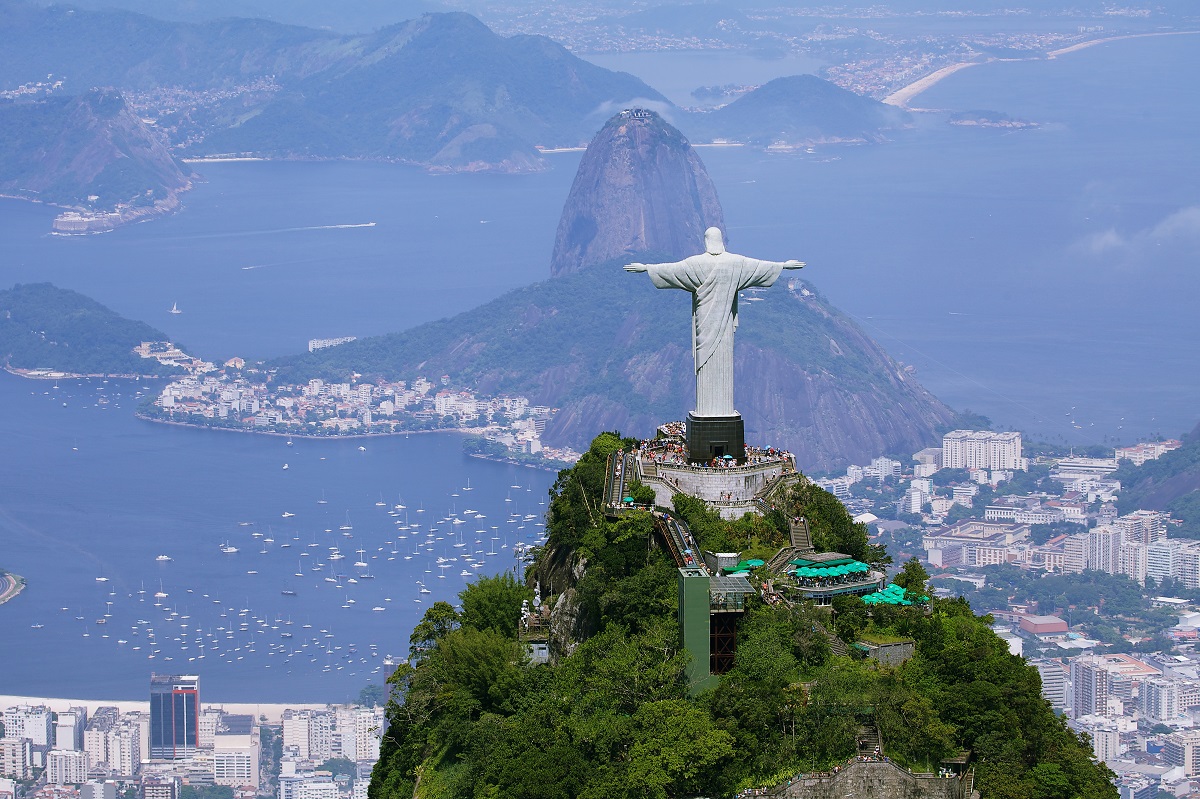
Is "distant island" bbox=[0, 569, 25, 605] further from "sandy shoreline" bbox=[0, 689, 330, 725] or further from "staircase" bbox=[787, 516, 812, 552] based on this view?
"staircase" bbox=[787, 516, 812, 552]

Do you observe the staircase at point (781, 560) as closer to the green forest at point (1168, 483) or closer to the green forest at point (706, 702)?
the green forest at point (706, 702)

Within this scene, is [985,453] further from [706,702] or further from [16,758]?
[706,702]

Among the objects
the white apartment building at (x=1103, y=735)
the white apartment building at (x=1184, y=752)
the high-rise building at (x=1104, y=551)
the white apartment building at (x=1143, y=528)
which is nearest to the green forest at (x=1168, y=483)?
the white apartment building at (x=1143, y=528)

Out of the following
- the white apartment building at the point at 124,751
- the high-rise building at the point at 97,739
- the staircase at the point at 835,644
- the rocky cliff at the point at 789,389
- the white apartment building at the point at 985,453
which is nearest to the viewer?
the staircase at the point at 835,644

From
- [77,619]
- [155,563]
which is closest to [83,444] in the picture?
[155,563]

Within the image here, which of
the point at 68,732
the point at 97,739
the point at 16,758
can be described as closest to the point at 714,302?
the point at 97,739

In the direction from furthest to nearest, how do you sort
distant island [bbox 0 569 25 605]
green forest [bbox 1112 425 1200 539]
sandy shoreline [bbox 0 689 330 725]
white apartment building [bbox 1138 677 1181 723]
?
green forest [bbox 1112 425 1200 539]
distant island [bbox 0 569 25 605]
sandy shoreline [bbox 0 689 330 725]
white apartment building [bbox 1138 677 1181 723]

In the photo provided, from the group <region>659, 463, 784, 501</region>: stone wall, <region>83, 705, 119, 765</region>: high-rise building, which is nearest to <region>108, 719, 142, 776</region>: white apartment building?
<region>83, 705, 119, 765</region>: high-rise building
